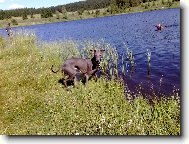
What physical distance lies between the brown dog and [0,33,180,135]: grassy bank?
14.8 inches

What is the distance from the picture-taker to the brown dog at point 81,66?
1030 cm

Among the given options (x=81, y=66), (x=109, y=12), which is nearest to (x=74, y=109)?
(x=81, y=66)

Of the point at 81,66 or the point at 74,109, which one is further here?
the point at 81,66

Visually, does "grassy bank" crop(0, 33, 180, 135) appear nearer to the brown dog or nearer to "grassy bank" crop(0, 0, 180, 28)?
the brown dog

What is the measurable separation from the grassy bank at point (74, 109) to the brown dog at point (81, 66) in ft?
1.23

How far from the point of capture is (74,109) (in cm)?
807

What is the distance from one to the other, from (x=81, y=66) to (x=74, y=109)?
2781 millimetres

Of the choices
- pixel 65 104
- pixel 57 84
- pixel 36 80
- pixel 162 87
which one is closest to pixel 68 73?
pixel 57 84

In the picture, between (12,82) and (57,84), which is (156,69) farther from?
(12,82)

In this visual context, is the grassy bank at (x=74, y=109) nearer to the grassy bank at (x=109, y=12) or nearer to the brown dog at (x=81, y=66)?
the brown dog at (x=81, y=66)

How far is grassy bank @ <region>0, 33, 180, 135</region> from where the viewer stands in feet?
22.4

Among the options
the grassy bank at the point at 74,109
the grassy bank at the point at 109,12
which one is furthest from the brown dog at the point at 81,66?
the grassy bank at the point at 109,12

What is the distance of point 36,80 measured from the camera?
10.9 metres

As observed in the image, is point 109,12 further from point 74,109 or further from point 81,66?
point 74,109
